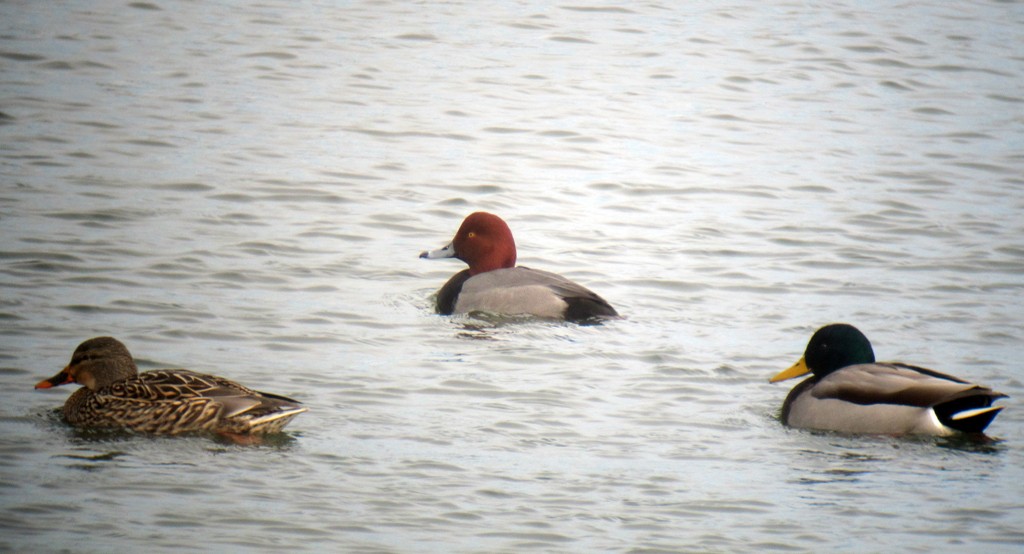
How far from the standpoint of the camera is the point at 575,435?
7902 mm

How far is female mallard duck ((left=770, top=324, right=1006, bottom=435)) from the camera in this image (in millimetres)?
8055

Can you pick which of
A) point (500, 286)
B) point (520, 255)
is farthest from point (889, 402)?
point (520, 255)

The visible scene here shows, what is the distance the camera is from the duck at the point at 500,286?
10.6m

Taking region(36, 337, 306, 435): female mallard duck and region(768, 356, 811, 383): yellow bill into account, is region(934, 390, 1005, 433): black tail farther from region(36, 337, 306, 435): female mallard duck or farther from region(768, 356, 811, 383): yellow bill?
region(36, 337, 306, 435): female mallard duck

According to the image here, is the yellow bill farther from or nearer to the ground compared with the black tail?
nearer to the ground

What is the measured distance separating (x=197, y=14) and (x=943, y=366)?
50.3 feet

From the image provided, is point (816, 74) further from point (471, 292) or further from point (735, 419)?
point (735, 419)

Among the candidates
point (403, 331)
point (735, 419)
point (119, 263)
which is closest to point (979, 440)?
point (735, 419)

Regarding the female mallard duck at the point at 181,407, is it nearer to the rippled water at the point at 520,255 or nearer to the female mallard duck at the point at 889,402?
the rippled water at the point at 520,255

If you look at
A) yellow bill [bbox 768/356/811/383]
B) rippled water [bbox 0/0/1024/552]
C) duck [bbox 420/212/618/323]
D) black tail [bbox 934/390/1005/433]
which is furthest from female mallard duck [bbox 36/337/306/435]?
black tail [bbox 934/390/1005/433]

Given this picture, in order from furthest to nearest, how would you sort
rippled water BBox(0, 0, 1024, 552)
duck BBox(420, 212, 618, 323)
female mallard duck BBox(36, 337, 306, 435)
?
1. duck BBox(420, 212, 618, 323)
2. female mallard duck BBox(36, 337, 306, 435)
3. rippled water BBox(0, 0, 1024, 552)

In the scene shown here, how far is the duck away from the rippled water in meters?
0.19

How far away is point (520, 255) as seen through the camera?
12.9 meters

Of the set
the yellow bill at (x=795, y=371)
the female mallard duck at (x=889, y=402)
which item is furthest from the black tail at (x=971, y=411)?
the yellow bill at (x=795, y=371)
